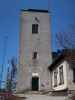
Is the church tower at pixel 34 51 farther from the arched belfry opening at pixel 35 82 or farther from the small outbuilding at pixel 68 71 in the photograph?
the small outbuilding at pixel 68 71

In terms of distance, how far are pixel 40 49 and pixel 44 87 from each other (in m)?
5.78

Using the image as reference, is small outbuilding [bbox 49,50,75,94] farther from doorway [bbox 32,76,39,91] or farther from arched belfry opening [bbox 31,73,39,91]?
doorway [bbox 32,76,39,91]

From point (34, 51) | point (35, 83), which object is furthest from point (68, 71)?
point (34, 51)

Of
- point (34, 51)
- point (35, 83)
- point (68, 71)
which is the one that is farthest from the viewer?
point (34, 51)

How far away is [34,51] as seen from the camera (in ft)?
134

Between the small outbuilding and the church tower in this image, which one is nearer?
the small outbuilding

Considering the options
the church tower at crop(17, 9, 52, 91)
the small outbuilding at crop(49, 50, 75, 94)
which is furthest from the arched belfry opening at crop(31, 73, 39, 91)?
the small outbuilding at crop(49, 50, 75, 94)

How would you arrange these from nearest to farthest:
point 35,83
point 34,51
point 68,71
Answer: point 68,71 < point 35,83 < point 34,51

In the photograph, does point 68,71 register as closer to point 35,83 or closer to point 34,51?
point 35,83

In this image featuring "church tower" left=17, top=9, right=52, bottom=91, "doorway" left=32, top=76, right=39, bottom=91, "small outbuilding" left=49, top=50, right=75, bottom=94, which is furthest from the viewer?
"doorway" left=32, top=76, right=39, bottom=91

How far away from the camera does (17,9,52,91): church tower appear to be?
4009cm

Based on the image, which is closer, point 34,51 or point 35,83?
point 35,83

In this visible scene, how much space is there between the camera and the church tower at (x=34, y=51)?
4009cm

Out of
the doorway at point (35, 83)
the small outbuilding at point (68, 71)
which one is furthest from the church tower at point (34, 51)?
the small outbuilding at point (68, 71)
